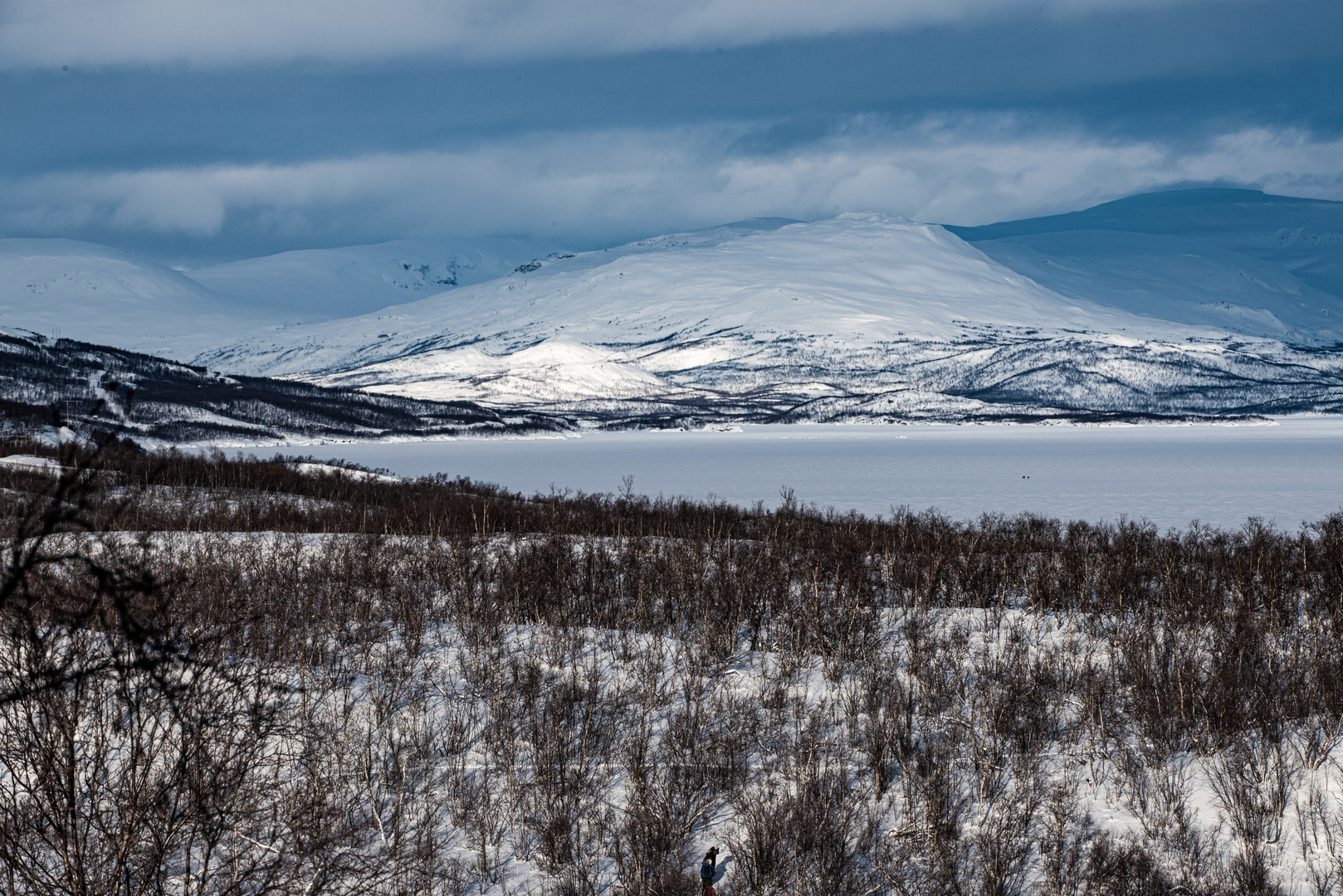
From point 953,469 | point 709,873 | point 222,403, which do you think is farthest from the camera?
point 222,403

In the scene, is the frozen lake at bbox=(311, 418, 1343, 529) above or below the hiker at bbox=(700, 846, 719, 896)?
above

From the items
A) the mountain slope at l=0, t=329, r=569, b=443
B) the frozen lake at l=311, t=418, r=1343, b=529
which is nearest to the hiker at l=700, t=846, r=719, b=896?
the frozen lake at l=311, t=418, r=1343, b=529

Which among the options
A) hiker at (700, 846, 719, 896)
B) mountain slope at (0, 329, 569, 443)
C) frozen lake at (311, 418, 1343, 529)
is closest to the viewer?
hiker at (700, 846, 719, 896)

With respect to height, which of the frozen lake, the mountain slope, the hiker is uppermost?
the mountain slope

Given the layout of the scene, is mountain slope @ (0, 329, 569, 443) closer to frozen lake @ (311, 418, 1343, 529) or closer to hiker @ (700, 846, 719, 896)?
frozen lake @ (311, 418, 1343, 529)

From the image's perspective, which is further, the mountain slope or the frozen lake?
the mountain slope

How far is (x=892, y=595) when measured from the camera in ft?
50.5

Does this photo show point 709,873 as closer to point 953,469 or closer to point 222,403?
point 953,469

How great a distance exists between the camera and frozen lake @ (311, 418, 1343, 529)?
36.0 meters

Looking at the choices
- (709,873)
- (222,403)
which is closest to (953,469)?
(709,873)

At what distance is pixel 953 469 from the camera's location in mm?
55094

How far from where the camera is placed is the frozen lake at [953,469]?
36.0 meters

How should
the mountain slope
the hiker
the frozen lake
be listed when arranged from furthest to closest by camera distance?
1. the mountain slope
2. the frozen lake
3. the hiker

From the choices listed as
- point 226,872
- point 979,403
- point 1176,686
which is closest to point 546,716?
point 226,872
